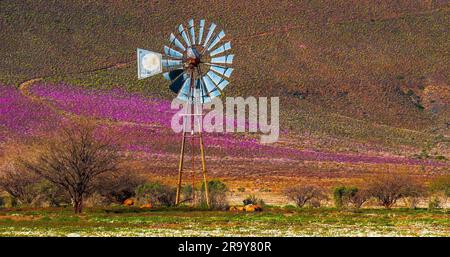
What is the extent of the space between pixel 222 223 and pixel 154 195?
41.5 feet

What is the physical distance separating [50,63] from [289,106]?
848 inches

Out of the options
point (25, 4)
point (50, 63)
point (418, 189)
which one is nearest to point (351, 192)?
point (418, 189)

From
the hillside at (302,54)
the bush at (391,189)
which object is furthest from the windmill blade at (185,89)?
the hillside at (302,54)

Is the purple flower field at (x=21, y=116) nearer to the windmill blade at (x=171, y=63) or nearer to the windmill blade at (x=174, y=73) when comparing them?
the windmill blade at (x=174, y=73)

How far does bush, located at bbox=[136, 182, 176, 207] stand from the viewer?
48.6m

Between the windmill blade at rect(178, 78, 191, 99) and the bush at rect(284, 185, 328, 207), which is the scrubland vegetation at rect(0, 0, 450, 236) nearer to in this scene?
the bush at rect(284, 185, 328, 207)

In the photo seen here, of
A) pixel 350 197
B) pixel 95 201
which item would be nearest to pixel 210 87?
pixel 95 201

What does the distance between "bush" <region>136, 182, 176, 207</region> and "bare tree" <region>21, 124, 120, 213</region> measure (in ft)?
12.9

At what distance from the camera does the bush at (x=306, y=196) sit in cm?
5184

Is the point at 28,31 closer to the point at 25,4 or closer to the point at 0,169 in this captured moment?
the point at 25,4

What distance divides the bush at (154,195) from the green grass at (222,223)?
4445mm

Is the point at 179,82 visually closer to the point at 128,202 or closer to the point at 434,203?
the point at 128,202

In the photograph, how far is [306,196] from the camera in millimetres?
52781

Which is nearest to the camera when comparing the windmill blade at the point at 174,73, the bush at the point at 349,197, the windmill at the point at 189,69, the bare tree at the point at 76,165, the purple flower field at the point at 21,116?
the bare tree at the point at 76,165
